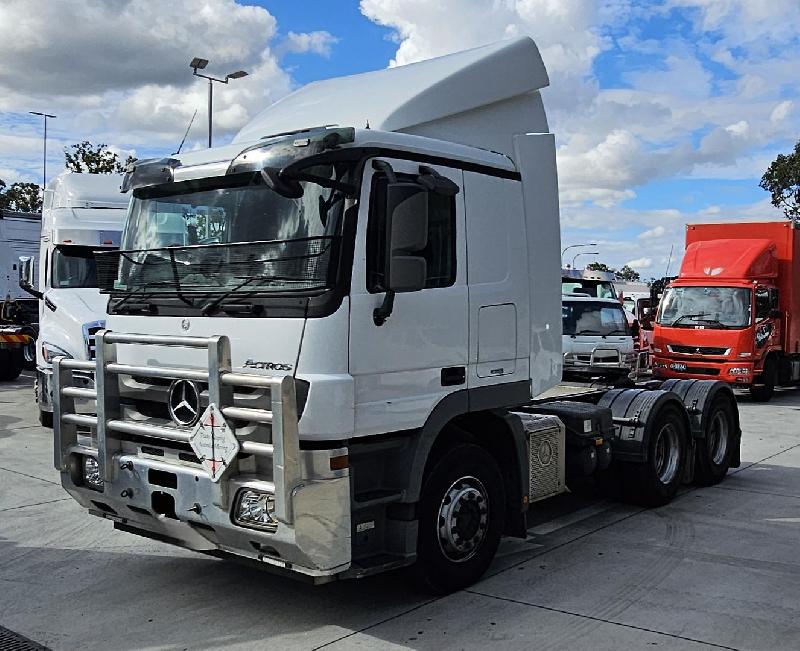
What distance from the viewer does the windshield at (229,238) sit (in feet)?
15.6

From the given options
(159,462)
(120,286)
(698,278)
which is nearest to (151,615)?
(159,462)

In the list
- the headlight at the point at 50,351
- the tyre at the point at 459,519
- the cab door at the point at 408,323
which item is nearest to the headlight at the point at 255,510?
the cab door at the point at 408,323

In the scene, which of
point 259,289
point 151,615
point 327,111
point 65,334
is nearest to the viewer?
point 259,289

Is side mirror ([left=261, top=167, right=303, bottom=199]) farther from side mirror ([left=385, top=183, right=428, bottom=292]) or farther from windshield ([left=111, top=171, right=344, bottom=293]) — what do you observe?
side mirror ([left=385, top=183, right=428, bottom=292])

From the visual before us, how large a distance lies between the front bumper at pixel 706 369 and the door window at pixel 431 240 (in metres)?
12.6

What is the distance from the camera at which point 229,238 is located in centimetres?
504

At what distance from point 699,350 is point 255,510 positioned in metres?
14.1

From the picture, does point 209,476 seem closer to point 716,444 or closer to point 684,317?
point 716,444

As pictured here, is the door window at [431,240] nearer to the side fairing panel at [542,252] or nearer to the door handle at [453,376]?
the door handle at [453,376]

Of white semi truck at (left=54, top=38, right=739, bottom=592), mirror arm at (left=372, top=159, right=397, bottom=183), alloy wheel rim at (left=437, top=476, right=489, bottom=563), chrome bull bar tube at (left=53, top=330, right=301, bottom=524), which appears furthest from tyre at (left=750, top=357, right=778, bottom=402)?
chrome bull bar tube at (left=53, top=330, right=301, bottom=524)

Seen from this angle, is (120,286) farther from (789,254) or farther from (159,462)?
(789,254)

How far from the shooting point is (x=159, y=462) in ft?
16.9

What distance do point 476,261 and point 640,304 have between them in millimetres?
14454

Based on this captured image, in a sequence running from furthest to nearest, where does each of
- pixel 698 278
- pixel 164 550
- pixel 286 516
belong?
pixel 698 278, pixel 164 550, pixel 286 516
